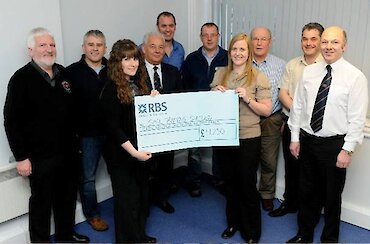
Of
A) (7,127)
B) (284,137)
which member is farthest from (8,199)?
(284,137)

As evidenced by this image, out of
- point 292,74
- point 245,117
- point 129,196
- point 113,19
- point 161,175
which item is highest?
point 113,19

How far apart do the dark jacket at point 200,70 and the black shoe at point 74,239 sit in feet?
4.65

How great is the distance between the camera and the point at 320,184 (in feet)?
8.90

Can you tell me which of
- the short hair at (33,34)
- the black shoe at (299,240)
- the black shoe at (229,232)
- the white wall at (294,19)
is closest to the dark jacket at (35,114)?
the short hair at (33,34)

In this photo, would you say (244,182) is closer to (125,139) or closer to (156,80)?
(125,139)

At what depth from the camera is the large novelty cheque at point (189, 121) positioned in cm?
258

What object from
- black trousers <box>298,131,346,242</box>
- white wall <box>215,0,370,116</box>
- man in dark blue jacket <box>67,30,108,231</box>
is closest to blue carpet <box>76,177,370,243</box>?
black trousers <box>298,131,346,242</box>

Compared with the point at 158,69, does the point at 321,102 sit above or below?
below

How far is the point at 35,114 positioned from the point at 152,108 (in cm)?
72

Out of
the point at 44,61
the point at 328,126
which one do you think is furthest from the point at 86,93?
the point at 328,126

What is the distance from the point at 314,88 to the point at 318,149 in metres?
0.38

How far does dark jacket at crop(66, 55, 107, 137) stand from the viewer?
112 inches

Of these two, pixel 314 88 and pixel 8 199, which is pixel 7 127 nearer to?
pixel 8 199

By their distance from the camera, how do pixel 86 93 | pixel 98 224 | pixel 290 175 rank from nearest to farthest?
Result: 1. pixel 86 93
2. pixel 98 224
3. pixel 290 175
